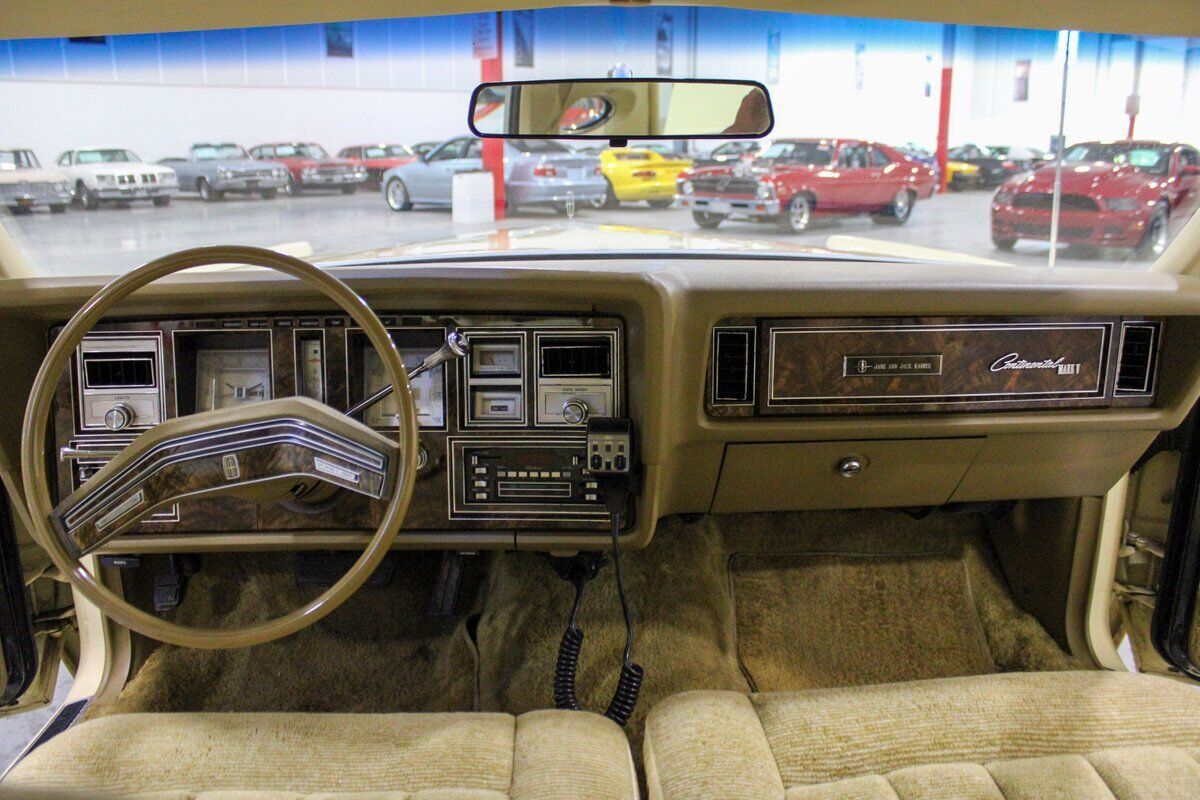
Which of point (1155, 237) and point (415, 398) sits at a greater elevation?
point (1155, 237)

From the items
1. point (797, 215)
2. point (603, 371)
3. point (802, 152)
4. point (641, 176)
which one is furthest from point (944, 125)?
point (603, 371)

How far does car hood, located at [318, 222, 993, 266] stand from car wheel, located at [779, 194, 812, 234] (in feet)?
6.90

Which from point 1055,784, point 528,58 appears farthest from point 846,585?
point 528,58

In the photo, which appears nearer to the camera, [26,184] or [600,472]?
[600,472]

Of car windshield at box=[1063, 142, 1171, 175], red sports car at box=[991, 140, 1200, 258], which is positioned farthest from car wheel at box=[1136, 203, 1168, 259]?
car windshield at box=[1063, 142, 1171, 175]

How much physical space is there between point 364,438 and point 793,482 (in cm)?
124

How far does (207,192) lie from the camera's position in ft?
14.2

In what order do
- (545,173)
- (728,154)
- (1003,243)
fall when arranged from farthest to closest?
(728,154) → (545,173) → (1003,243)

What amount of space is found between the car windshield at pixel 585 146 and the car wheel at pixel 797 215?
0.05ft

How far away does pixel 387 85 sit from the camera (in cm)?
414

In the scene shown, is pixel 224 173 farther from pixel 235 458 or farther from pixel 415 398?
pixel 235 458

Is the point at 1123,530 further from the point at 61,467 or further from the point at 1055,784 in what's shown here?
the point at 61,467

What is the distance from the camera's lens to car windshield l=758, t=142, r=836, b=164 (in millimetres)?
5613

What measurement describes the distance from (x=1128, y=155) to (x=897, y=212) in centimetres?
281
